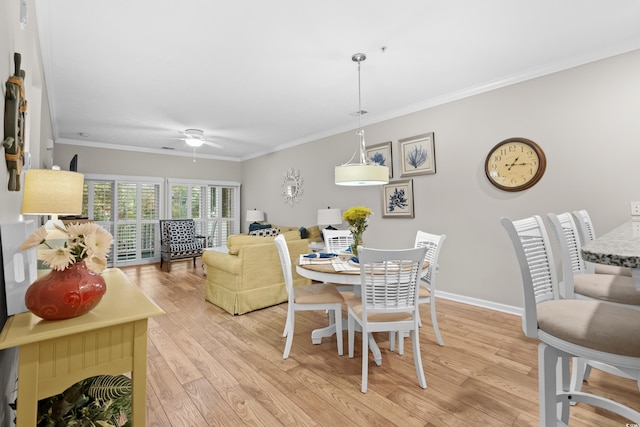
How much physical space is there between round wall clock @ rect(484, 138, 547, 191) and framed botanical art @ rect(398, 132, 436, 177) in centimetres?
68

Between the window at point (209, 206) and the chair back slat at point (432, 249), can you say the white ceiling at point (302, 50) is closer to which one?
the chair back slat at point (432, 249)

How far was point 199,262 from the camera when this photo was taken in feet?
21.5

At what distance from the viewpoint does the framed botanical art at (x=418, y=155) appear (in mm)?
3828

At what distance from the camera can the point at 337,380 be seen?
2.04m

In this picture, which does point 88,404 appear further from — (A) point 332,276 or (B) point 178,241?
(B) point 178,241

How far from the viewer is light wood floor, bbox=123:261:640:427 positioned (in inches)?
66.1

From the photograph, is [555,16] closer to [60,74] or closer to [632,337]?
[632,337]

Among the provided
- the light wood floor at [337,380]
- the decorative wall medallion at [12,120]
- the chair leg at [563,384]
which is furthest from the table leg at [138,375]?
the chair leg at [563,384]

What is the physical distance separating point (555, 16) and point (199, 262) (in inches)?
265

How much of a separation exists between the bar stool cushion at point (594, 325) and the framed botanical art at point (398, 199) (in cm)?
289

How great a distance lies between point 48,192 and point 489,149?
12.8ft

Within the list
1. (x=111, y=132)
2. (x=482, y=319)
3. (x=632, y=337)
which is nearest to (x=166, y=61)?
(x=111, y=132)

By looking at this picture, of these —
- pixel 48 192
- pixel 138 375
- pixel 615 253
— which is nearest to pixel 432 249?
pixel 615 253

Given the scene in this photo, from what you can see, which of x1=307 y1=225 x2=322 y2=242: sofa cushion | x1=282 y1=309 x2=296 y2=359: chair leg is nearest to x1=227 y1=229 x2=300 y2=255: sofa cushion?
x1=282 y1=309 x2=296 y2=359: chair leg
